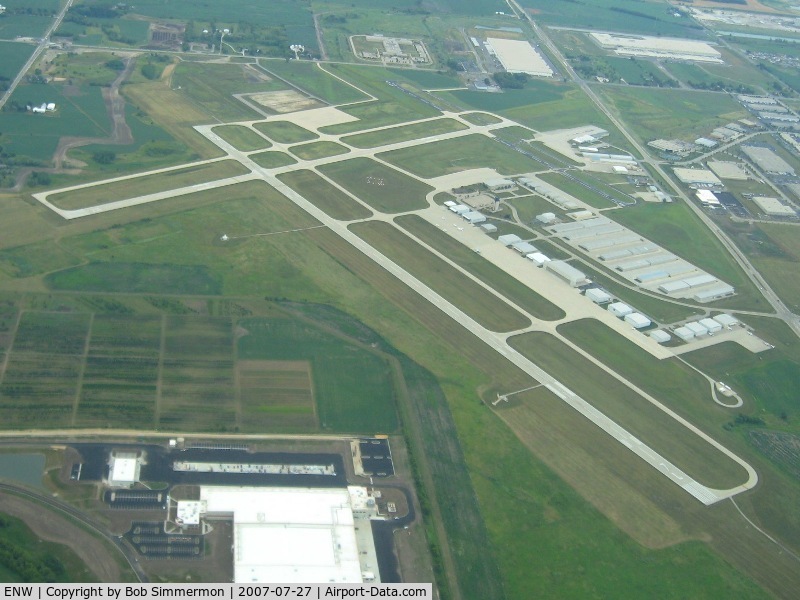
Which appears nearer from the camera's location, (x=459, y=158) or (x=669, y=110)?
(x=459, y=158)

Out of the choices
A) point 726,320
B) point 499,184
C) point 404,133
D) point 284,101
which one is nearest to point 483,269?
point 499,184

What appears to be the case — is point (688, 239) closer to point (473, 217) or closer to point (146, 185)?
point (473, 217)

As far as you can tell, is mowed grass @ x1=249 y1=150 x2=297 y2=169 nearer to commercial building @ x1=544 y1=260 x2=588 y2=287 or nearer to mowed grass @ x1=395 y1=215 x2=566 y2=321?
mowed grass @ x1=395 y1=215 x2=566 y2=321

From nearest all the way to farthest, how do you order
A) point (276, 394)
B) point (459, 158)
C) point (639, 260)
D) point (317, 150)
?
point (276, 394) < point (639, 260) < point (317, 150) < point (459, 158)

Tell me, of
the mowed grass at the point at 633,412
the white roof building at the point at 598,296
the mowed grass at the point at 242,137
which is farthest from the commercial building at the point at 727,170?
the mowed grass at the point at 242,137

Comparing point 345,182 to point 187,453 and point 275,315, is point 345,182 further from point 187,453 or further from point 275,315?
point 187,453

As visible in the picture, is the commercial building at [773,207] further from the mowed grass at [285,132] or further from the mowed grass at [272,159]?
the mowed grass at [272,159]
